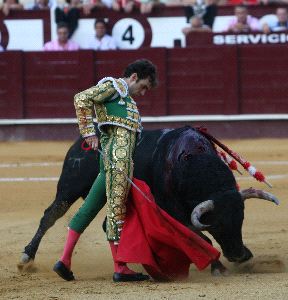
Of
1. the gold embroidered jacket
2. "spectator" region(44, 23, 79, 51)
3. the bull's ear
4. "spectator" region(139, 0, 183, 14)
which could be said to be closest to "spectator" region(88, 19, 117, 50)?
"spectator" region(44, 23, 79, 51)

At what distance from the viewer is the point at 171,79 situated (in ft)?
38.4

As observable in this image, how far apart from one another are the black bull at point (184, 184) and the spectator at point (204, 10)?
6025mm

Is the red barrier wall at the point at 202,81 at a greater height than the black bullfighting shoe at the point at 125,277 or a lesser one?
greater

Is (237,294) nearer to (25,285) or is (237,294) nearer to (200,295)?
(200,295)

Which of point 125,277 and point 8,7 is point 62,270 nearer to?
point 125,277

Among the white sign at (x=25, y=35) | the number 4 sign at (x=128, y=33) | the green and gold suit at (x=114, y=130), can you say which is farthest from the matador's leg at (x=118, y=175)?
the white sign at (x=25, y=35)

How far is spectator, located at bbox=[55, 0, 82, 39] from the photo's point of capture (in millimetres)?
11633

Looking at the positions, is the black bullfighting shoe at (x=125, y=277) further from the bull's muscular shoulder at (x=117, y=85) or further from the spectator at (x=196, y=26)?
the spectator at (x=196, y=26)

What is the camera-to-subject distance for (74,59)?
38.6 ft

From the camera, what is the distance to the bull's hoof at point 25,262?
17.6 ft

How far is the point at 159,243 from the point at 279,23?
7.02 m

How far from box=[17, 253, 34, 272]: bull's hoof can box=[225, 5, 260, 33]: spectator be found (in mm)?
6259

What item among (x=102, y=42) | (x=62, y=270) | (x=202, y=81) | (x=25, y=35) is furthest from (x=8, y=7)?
(x=62, y=270)

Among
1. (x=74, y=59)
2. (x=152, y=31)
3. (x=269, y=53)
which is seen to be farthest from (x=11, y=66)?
(x=269, y=53)
